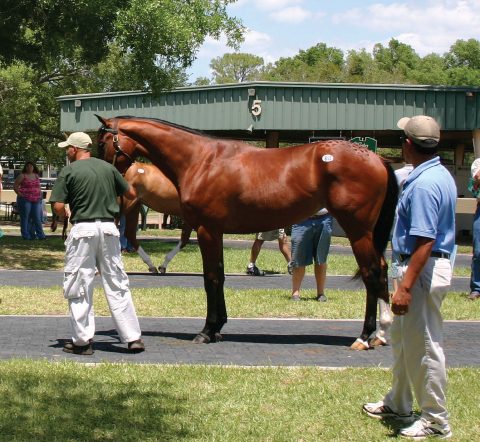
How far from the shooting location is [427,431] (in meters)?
5.45

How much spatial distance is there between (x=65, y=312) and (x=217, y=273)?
2532 millimetres

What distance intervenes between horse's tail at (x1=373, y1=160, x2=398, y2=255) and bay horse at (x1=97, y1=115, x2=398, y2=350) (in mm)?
10

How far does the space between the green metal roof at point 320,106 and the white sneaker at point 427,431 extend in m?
19.6

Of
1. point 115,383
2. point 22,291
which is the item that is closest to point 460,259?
point 22,291

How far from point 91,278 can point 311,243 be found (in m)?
4.26

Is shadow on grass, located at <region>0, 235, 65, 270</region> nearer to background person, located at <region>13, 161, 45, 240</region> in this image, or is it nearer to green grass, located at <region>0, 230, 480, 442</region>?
background person, located at <region>13, 161, 45, 240</region>

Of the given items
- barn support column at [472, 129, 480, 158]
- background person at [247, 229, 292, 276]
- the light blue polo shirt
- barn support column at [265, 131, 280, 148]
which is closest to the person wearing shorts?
A: background person at [247, 229, 292, 276]

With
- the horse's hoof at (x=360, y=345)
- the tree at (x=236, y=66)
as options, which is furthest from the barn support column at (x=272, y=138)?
the tree at (x=236, y=66)

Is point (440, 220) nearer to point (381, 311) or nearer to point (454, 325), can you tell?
point (381, 311)

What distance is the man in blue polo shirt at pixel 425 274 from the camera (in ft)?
17.4

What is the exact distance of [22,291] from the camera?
1209 centimetres

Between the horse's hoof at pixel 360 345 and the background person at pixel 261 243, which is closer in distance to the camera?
the horse's hoof at pixel 360 345

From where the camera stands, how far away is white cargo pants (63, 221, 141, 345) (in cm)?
793

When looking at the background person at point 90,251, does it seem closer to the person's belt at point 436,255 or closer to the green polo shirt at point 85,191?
the green polo shirt at point 85,191
